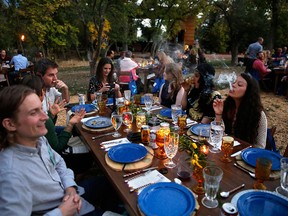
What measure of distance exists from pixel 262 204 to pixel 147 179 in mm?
636

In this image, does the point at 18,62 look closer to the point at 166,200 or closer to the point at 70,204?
the point at 70,204

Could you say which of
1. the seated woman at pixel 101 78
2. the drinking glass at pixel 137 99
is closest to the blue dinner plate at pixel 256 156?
the drinking glass at pixel 137 99

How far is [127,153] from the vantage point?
64.2 inches

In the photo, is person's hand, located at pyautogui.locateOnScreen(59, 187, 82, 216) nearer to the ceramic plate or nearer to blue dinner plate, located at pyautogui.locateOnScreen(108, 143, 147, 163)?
blue dinner plate, located at pyautogui.locateOnScreen(108, 143, 147, 163)

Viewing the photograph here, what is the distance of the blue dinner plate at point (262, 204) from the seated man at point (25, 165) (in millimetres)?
995

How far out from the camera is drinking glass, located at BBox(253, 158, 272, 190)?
1.23 meters

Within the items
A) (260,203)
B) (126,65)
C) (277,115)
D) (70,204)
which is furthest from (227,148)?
(126,65)

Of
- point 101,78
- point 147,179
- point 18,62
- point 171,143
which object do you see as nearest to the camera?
point 147,179

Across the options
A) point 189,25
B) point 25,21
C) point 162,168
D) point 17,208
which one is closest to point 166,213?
point 162,168

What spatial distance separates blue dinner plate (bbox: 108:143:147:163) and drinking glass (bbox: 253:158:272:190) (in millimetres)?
727

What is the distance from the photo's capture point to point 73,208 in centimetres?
137

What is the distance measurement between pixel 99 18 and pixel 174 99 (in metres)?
4.84

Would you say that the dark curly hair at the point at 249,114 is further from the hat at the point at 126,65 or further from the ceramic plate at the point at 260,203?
the hat at the point at 126,65

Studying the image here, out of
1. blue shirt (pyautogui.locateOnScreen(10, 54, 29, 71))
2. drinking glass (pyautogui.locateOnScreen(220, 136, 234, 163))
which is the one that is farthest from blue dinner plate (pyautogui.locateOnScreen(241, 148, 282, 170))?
blue shirt (pyautogui.locateOnScreen(10, 54, 29, 71))
